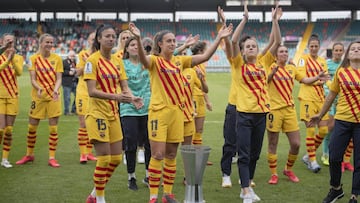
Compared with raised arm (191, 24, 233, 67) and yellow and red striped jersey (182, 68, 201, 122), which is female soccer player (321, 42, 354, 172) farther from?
raised arm (191, 24, 233, 67)

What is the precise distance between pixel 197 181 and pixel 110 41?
78.5 inches

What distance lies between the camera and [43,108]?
8297 millimetres

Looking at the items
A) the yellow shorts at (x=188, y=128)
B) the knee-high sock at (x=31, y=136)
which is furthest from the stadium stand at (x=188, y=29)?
the yellow shorts at (x=188, y=128)

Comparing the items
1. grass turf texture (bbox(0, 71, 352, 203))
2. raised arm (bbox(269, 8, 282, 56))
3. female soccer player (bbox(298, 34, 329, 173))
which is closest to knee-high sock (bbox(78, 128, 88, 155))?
grass turf texture (bbox(0, 71, 352, 203))

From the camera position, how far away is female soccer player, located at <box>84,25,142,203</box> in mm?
5656

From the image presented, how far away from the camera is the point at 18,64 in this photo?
27.5 feet

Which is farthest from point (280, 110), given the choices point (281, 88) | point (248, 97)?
point (248, 97)

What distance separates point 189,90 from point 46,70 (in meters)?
2.84

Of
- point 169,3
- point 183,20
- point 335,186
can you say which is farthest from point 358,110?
point 183,20

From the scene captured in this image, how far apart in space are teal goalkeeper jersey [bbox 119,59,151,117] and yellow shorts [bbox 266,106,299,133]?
1.90 metres

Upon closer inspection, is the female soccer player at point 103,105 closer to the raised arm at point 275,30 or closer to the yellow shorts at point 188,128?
the yellow shorts at point 188,128

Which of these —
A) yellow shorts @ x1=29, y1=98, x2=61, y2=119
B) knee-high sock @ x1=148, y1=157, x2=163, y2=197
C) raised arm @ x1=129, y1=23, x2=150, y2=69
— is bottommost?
knee-high sock @ x1=148, y1=157, x2=163, y2=197

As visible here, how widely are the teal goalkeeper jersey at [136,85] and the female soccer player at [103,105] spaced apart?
1055 millimetres

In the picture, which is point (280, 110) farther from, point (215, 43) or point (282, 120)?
point (215, 43)
